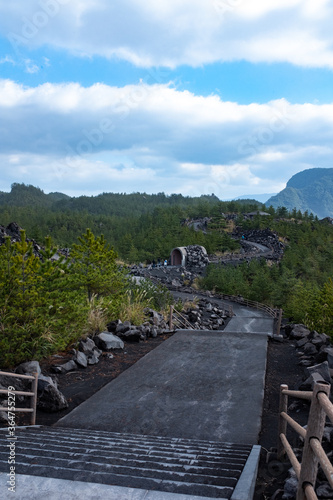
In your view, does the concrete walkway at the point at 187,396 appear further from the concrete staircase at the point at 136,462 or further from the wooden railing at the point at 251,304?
the wooden railing at the point at 251,304

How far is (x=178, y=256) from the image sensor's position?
180ft

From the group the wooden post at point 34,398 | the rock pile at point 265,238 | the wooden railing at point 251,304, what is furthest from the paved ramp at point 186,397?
the rock pile at point 265,238

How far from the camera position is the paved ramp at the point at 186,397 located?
5730 millimetres

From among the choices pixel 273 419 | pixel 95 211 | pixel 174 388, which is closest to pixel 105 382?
pixel 174 388

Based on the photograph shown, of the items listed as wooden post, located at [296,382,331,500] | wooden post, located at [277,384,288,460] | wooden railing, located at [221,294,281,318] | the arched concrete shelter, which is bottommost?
wooden railing, located at [221,294,281,318]

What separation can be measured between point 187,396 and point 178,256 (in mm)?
48037

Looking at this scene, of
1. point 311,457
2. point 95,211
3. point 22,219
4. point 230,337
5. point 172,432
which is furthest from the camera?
point 95,211

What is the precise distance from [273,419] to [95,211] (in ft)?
599

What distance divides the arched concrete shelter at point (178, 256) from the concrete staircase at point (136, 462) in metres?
46.6

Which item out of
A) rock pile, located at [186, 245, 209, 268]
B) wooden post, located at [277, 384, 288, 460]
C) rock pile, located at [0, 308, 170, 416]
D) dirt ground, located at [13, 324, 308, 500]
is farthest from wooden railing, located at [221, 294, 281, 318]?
wooden post, located at [277, 384, 288, 460]

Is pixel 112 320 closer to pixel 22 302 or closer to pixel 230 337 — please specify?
pixel 230 337

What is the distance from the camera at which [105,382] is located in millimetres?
7992

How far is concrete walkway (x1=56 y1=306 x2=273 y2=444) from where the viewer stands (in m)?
5.74

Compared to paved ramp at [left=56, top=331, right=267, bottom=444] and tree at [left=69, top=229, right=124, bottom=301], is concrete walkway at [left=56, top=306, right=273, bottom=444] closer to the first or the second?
paved ramp at [left=56, top=331, right=267, bottom=444]
